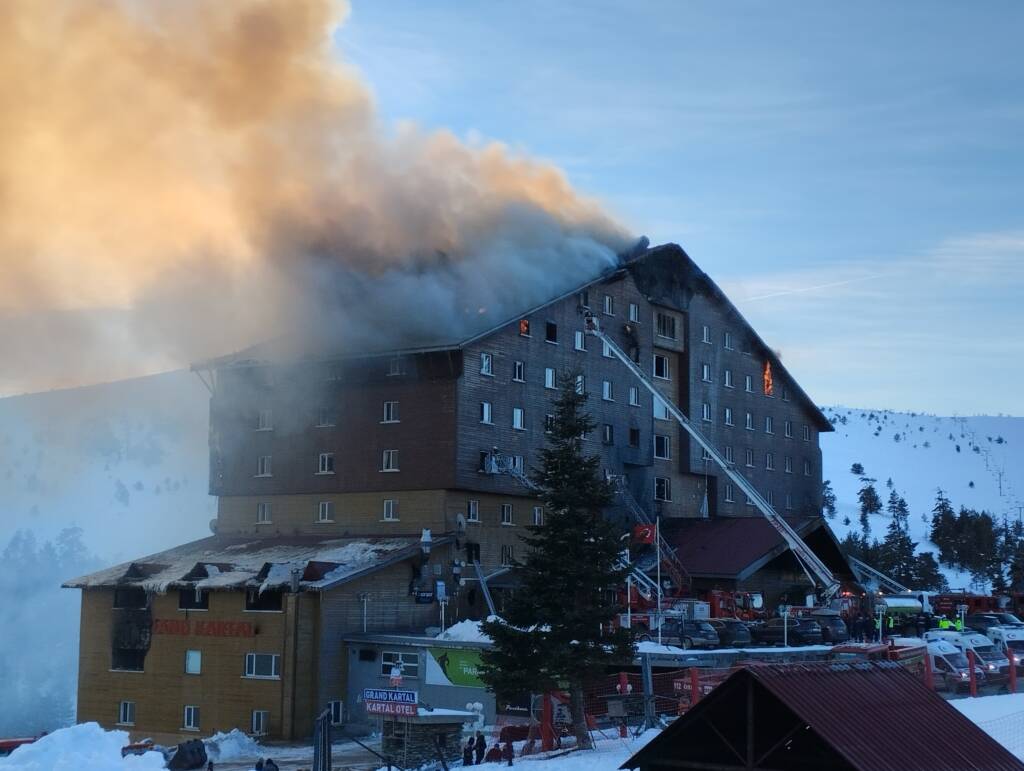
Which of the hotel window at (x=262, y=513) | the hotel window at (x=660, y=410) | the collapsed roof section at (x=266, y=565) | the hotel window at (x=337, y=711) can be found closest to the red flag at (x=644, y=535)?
the hotel window at (x=660, y=410)

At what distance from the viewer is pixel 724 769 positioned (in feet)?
63.6

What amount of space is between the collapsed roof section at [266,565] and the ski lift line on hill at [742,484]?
1447 cm

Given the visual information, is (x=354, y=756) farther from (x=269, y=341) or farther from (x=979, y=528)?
(x=979, y=528)

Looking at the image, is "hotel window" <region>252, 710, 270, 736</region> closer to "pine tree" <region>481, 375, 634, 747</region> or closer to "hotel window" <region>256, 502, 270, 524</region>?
"hotel window" <region>256, 502, 270, 524</region>

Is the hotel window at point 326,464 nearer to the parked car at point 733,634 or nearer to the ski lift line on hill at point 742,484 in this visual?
the ski lift line on hill at point 742,484

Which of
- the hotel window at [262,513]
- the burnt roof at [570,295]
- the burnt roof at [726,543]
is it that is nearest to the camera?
the burnt roof at [570,295]

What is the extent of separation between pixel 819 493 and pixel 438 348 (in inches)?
1294

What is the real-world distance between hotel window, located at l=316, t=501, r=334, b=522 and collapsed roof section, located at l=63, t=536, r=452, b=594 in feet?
3.51

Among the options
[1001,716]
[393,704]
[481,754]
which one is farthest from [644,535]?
[393,704]

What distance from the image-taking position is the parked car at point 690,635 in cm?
4475

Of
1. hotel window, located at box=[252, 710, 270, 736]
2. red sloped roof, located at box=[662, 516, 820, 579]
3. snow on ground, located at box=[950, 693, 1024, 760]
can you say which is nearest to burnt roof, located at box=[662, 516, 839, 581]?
red sloped roof, located at box=[662, 516, 820, 579]

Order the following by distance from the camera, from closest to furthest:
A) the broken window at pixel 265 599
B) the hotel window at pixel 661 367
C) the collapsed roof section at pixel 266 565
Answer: the broken window at pixel 265 599 < the collapsed roof section at pixel 266 565 < the hotel window at pixel 661 367

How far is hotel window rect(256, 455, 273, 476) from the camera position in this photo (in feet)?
186

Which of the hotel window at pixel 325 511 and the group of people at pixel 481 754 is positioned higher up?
the hotel window at pixel 325 511
